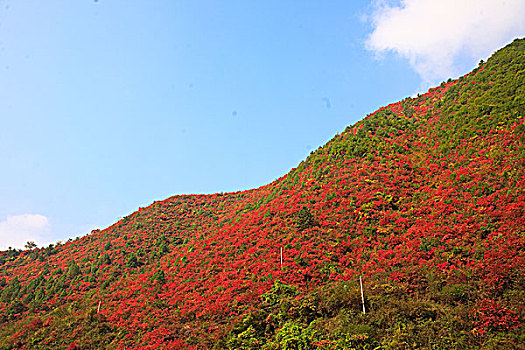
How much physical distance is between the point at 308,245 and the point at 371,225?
15.4 ft

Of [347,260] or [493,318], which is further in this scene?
[347,260]

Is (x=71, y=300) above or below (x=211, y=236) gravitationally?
below

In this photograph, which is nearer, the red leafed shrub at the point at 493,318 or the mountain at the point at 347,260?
the red leafed shrub at the point at 493,318

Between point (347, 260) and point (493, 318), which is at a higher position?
point (347, 260)

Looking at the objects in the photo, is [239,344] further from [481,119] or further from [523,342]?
[481,119]

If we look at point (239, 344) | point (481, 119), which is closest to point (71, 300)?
point (239, 344)

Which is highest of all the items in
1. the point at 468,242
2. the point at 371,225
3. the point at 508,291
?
the point at 371,225

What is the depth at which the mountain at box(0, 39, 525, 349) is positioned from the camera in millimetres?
14289

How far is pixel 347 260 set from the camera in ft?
69.9

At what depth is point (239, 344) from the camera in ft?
54.2

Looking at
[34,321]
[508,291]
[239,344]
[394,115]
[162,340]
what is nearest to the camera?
[508,291]

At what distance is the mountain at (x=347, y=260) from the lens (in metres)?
14.3

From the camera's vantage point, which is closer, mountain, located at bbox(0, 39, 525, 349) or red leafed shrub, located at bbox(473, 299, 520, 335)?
red leafed shrub, located at bbox(473, 299, 520, 335)

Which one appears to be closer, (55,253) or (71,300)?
(71,300)
